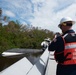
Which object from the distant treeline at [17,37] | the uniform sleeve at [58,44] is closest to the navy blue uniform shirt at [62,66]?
the uniform sleeve at [58,44]

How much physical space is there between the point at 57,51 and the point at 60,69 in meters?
0.29

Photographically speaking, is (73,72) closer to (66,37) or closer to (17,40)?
(66,37)

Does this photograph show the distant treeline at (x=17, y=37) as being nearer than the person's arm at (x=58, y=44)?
No

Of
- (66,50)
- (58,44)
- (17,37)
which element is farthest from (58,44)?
(17,37)

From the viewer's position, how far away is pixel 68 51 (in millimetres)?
3586

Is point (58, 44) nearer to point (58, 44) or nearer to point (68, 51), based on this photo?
point (58, 44)

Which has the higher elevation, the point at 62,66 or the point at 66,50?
the point at 66,50

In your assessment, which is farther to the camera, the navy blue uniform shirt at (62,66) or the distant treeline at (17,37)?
the distant treeline at (17,37)

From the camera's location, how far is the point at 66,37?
3.64 meters

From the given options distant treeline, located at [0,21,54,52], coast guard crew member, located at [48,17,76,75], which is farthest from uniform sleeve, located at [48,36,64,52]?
distant treeline, located at [0,21,54,52]

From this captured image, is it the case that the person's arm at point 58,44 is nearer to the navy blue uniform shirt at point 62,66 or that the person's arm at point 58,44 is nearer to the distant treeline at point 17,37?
the navy blue uniform shirt at point 62,66

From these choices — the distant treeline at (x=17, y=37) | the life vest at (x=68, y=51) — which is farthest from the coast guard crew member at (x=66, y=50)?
the distant treeline at (x=17, y=37)

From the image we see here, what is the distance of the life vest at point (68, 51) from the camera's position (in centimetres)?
357

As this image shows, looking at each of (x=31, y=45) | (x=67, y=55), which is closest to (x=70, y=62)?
(x=67, y=55)
